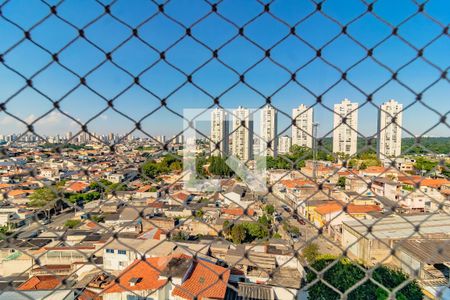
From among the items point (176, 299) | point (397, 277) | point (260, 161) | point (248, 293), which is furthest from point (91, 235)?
point (260, 161)

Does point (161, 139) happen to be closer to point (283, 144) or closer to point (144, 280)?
point (144, 280)

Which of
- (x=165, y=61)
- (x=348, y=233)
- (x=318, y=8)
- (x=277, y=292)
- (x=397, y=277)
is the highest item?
(x=318, y=8)

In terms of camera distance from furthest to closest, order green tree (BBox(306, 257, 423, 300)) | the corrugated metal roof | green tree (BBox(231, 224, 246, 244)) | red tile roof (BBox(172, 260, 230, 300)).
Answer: green tree (BBox(231, 224, 246, 244))
the corrugated metal roof
green tree (BBox(306, 257, 423, 300))
red tile roof (BBox(172, 260, 230, 300))

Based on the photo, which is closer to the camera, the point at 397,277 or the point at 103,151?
the point at 103,151

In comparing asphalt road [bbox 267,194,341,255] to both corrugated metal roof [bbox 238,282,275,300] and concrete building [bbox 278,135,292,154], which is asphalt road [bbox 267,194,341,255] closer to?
concrete building [bbox 278,135,292,154]

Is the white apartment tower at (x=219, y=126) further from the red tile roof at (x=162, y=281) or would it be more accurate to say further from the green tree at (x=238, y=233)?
the green tree at (x=238, y=233)

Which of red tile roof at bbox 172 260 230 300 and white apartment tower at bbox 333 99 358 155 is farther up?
white apartment tower at bbox 333 99 358 155

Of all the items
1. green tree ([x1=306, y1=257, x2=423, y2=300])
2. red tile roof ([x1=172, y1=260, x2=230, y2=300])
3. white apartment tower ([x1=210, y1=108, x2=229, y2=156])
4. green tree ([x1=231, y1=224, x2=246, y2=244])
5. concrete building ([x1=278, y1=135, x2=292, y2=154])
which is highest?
white apartment tower ([x1=210, y1=108, x2=229, y2=156])

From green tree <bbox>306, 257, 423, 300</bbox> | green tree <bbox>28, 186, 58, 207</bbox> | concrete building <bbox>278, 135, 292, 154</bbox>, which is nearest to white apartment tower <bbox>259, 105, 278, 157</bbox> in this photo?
concrete building <bbox>278, 135, 292, 154</bbox>

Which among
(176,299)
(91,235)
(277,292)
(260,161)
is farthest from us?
(91,235)

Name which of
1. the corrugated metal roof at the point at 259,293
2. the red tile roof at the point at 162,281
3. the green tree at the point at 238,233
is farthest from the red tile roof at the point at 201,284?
the green tree at the point at 238,233

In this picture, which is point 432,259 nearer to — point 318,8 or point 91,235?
point 318,8
